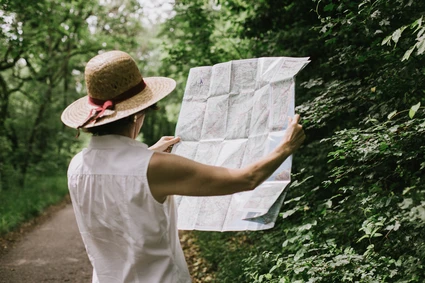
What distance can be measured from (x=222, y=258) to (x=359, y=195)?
3.95 metres

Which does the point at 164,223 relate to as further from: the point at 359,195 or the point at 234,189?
the point at 359,195

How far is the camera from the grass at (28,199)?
945 centimetres

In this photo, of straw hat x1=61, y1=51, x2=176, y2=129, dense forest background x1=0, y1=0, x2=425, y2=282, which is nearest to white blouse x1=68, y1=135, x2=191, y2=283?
straw hat x1=61, y1=51, x2=176, y2=129

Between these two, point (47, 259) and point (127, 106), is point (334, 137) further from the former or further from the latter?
point (47, 259)

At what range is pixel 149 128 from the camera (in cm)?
3234

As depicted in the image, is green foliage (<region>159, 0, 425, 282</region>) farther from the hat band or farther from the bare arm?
the hat band

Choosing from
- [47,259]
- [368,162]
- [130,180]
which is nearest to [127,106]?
[130,180]

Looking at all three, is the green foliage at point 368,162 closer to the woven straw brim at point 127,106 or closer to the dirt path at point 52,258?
the woven straw brim at point 127,106

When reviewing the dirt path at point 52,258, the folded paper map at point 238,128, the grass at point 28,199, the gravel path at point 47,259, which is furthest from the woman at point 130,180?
the grass at point 28,199

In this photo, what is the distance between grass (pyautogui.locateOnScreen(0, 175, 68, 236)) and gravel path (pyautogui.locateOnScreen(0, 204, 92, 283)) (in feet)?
1.48

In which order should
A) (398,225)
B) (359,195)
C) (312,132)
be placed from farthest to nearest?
1. (312,132)
2. (359,195)
3. (398,225)

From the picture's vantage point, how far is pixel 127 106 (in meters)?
1.87

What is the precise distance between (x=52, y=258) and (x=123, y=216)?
22.5 feet

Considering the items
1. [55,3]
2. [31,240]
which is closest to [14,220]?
[31,240]
